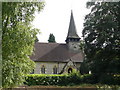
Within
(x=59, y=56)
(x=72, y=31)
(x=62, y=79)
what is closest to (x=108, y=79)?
(x=62, y=79)

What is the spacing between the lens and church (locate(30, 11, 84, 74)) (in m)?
38.2

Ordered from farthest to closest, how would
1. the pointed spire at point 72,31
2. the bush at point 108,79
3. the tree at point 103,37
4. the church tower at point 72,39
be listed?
the pointed spire at point 72,31, the church tower at point 72,39, the bush at point 108,79, the tree at point 103,37

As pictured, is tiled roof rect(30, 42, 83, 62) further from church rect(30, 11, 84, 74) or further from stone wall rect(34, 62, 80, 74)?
stone wall rect(34, 62, 80, 74)

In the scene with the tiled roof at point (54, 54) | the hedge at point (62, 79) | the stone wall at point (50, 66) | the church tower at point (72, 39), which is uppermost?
the church tower at point (72, 39)

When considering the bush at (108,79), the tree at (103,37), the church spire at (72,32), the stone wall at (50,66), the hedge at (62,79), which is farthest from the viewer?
the church spire at (72,32)

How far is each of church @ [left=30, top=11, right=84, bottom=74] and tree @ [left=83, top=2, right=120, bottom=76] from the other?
46.8 feet

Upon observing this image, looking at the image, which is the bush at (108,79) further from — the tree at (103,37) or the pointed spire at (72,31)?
the pointed spire at (72,31)

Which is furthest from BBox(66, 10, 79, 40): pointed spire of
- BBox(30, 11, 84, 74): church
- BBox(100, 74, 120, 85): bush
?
BBox(100, 74, 120, 85): bush

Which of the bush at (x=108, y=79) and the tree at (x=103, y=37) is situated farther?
the bush at (x=108, y=79)

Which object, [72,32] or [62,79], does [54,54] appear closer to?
[72,32]

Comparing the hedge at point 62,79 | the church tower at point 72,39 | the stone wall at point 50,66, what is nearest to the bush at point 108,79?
the hedge at point 62,79

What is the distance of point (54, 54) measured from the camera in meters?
40.2

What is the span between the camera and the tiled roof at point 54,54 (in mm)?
38844

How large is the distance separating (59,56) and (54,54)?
1.20 metres
